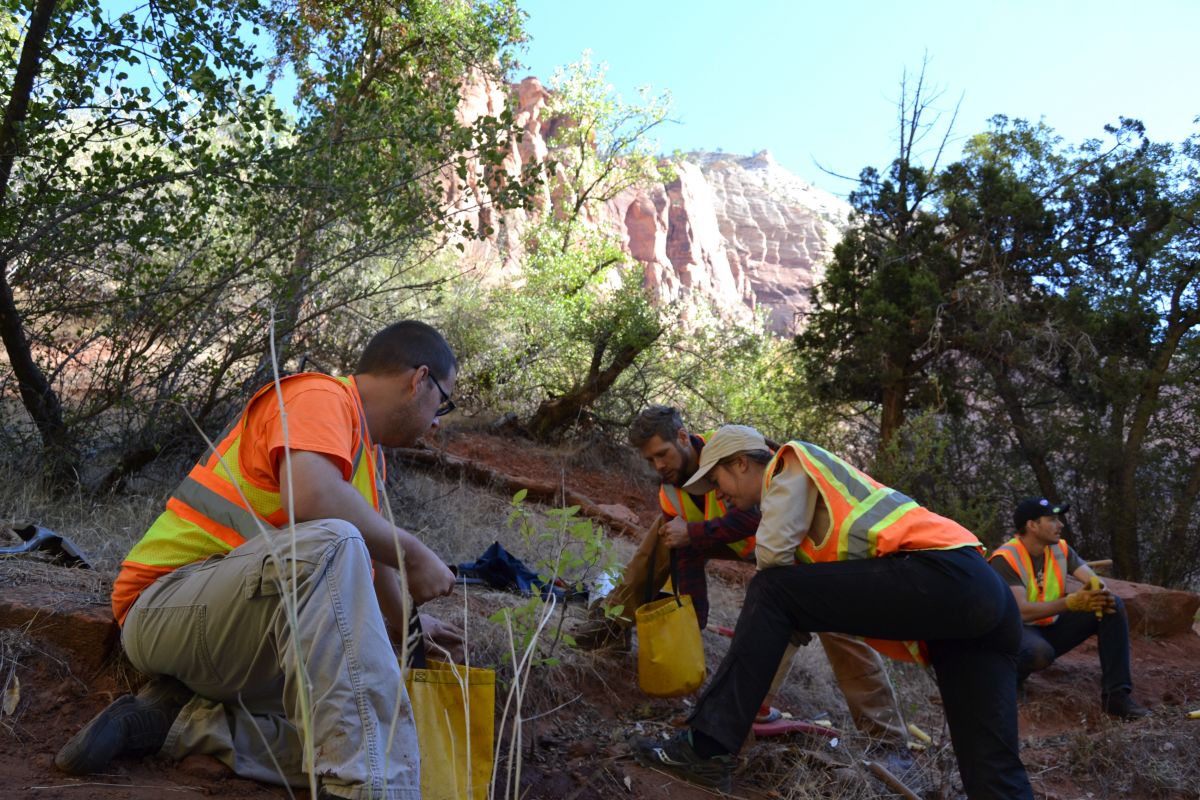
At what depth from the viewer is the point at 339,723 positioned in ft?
6.13

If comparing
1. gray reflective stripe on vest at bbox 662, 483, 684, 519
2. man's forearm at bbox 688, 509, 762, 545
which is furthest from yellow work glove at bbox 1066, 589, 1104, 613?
gray reflective stripe on vest at bbox 662, 483, 684, 519

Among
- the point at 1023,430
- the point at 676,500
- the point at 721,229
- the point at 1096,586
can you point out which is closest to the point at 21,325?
the point at 676,500

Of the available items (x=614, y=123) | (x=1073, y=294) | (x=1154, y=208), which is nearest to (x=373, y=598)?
(x=1073, y=294)

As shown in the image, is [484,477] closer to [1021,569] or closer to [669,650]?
[1021,569]

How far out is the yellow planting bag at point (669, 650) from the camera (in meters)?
3.84

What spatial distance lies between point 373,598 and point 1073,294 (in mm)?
10152

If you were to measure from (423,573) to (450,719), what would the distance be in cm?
39

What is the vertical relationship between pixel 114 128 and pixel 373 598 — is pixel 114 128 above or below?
above

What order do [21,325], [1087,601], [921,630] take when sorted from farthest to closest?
1. [1087,601]
2. [21,325]
3. [921,630]

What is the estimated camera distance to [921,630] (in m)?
3.10

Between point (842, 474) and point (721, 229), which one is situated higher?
point (721, 229)

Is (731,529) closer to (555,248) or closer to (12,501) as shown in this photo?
(12,501)

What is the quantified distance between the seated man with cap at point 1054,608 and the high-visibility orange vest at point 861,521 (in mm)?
3022

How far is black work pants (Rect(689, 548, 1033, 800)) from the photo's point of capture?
10.0ft
